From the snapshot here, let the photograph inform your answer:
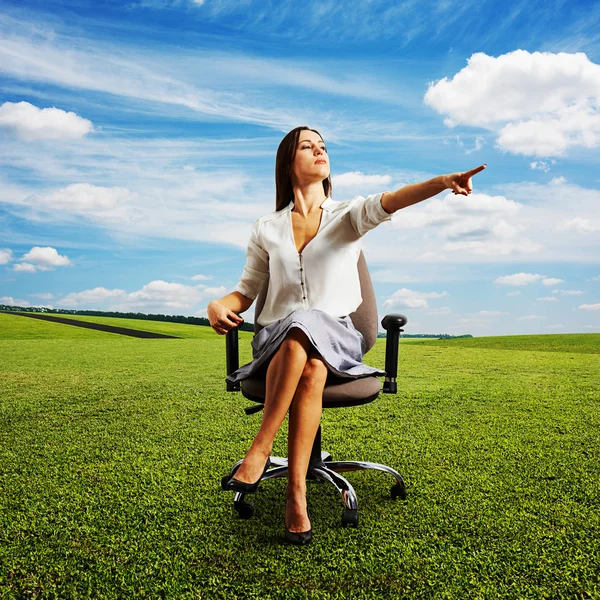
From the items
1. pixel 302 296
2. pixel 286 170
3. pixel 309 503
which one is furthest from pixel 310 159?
pixel 309 503

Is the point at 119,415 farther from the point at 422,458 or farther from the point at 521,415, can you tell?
the point at 521,415

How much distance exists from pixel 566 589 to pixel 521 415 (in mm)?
2793

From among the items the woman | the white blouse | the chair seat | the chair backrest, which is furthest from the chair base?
the white blouse

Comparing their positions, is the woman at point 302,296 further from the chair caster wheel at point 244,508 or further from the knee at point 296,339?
the chair caster wheel at point 244,508

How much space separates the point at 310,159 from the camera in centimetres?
256

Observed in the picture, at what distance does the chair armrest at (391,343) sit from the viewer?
8.41 ft

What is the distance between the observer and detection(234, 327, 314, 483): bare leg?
209cm

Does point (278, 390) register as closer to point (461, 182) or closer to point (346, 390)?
point (346, 390)

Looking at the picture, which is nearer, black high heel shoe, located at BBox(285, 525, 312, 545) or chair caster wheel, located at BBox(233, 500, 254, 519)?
black high heel shoe, located at BBox(285, 525, 312, 545)

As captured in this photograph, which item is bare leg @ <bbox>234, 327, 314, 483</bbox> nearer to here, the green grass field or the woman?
the woman

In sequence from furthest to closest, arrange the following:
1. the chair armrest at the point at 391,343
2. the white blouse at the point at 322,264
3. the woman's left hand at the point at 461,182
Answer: the chair armrest at the point at 391,343
the white blouse at the point at 322,264
the woman's left hand at the point at 461,182

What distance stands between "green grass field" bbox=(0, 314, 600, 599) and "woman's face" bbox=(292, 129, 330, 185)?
143 cm

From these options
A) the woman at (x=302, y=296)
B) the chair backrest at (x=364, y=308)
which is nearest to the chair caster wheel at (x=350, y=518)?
the woman at (x=302, y=296)

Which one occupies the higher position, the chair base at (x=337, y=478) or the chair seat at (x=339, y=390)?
the chair seat at (x=339, y=390)
